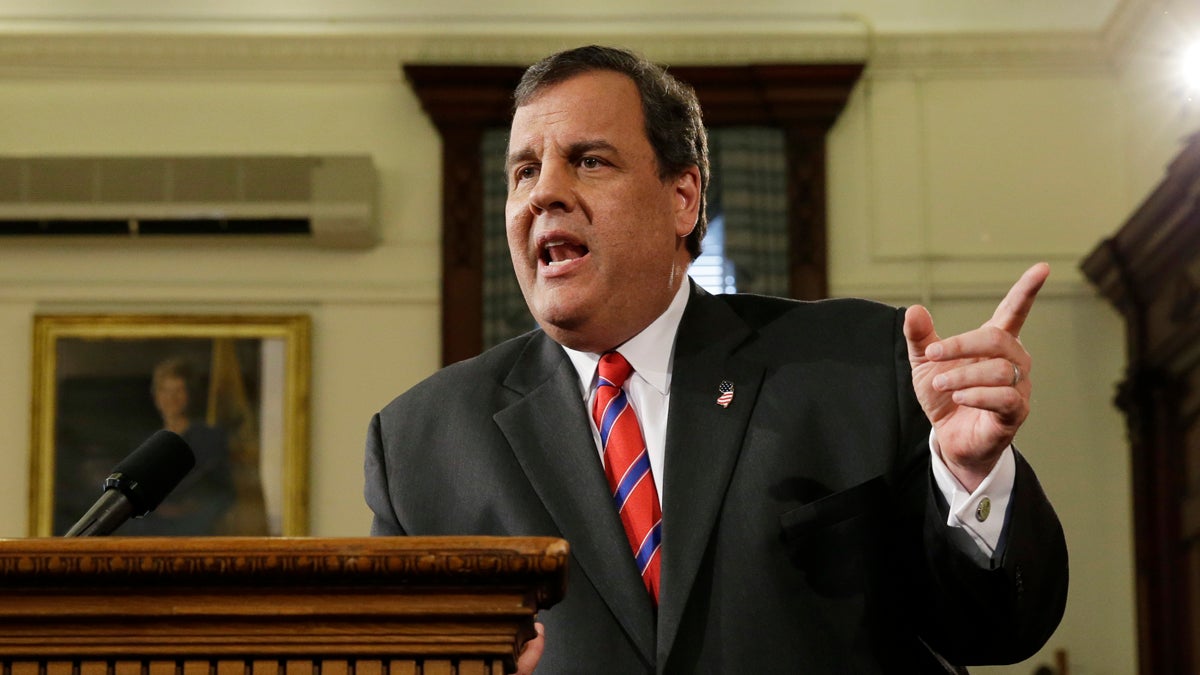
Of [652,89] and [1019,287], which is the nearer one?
[1019,287]

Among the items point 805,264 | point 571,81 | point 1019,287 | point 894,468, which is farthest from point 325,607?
point 805,264

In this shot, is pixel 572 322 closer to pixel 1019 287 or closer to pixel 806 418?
pixel 806 418

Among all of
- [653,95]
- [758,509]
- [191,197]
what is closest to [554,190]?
[653,95]

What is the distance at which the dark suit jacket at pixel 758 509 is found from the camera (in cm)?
188

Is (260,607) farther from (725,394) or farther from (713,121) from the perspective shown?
(713,121)

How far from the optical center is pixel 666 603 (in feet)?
6.19

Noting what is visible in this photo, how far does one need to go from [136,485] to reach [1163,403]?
5.66m

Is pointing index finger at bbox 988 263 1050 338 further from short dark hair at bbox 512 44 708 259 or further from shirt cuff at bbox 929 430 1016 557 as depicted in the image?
short dark hair at bbox 512 44 708 259

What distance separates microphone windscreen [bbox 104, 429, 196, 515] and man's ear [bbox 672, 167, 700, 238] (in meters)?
0.88

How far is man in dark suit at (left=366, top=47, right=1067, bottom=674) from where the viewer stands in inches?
72.5

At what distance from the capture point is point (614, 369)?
2154 millimetres

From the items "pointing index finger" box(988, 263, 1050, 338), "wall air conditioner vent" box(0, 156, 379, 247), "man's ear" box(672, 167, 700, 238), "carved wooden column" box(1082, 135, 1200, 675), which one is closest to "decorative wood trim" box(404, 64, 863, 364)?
"wall air conditioner vent" box(0, 156, 379, 247)

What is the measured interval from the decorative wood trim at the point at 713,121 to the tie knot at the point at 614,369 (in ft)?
16.8

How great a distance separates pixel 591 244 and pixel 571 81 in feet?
0.82
